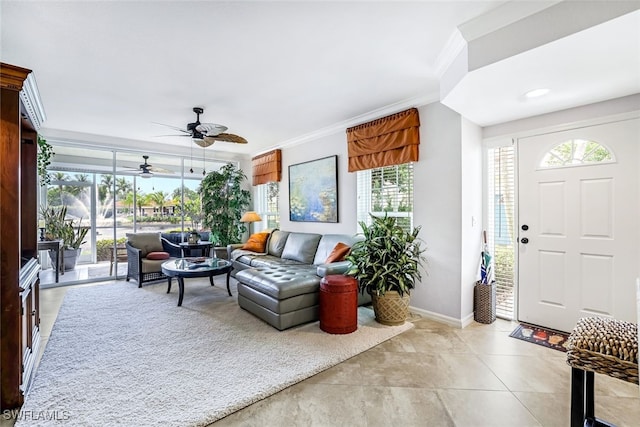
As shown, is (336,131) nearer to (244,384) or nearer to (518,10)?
(518,10)

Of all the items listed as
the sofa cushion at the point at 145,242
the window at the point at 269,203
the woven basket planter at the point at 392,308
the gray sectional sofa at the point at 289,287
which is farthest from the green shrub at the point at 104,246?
the woven basket planter at the point at 392,308

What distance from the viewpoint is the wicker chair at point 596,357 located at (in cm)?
138

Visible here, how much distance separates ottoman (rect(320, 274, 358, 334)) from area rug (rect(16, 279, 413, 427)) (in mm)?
98

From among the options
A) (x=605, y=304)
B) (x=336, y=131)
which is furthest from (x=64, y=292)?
(x=605, y=304)

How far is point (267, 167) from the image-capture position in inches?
240

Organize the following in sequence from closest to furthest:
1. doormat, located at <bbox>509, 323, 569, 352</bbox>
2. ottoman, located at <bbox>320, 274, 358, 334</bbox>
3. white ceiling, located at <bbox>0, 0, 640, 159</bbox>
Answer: white ceiling, located at <bbox>0, 0, 640, 159</bbox> → doormat, located at <bbox>509, 323, 569, 352</bbox> → ottoman, located at <bbox>320, 274, 358, 334</bbox>

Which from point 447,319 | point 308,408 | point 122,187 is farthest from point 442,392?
point 122,187

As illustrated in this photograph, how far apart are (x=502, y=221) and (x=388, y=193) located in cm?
134

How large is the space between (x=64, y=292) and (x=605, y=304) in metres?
6.69

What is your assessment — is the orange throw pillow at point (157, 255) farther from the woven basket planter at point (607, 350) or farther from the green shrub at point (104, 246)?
the woven basket planter at point (607, 350)

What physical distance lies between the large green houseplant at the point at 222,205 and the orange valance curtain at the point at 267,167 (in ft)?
1.39

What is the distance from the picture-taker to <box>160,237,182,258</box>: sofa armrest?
5.41 metres

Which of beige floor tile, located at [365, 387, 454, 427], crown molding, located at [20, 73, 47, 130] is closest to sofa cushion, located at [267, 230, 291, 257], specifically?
beige floor tile, located at [365, 387, 454, 427]

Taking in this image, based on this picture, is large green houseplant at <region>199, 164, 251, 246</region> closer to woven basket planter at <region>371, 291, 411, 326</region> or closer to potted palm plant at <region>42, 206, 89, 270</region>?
potted palm plant at <region>42, 206, 89, 270</region>
